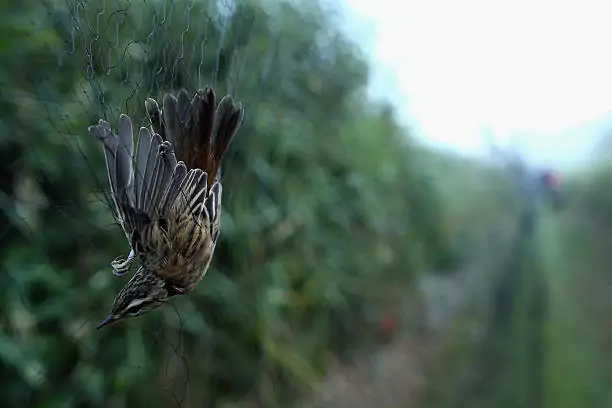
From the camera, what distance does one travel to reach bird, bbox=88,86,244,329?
16.3 inches

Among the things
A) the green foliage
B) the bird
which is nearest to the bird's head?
the bird

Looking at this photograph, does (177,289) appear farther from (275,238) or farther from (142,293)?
(275,238)

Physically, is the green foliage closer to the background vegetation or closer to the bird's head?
the background vegetation

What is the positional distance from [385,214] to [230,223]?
130 cm

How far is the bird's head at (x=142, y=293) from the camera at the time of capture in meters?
0.41

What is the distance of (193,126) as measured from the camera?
0.45 meters

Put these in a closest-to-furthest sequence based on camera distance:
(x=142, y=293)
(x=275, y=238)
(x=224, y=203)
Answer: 1. (x=142, y=293)
2. (x=224, y=203)
3. (x=275, y=238)

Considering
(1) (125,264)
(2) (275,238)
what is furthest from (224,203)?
(2) (275,238)

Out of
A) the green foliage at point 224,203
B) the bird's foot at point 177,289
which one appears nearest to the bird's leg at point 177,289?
the bird's foot at point 177,289

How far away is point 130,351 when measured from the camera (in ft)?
3.75

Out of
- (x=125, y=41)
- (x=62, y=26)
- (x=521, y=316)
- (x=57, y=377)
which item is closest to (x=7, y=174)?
(x=57, y=377)

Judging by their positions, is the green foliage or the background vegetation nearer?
the green foliage

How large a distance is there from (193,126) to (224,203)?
0.93 ft

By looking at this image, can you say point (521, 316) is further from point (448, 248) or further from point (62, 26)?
point (62, 26)
